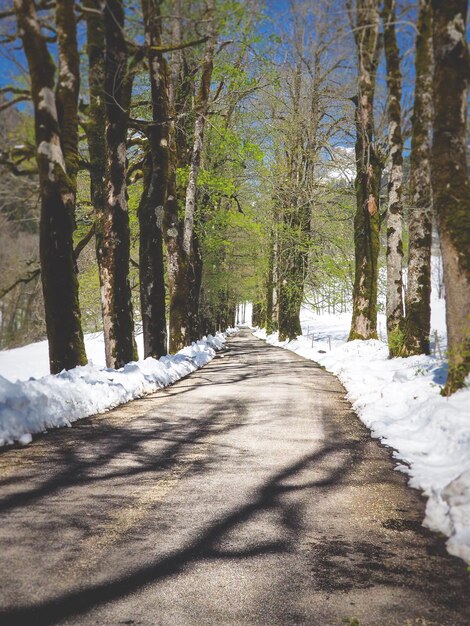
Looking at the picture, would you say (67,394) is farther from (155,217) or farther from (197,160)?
(197,160)

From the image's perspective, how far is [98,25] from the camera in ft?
35.6

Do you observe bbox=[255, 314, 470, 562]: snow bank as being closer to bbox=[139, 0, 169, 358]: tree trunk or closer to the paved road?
the paved road

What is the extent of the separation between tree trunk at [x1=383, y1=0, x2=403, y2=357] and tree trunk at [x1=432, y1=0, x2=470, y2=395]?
5668 millimetres

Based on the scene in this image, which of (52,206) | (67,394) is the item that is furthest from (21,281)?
(67,394)

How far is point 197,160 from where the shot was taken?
16469 millimetres

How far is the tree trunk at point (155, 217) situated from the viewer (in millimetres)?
12336

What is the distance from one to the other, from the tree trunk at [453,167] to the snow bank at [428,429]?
0.65 m

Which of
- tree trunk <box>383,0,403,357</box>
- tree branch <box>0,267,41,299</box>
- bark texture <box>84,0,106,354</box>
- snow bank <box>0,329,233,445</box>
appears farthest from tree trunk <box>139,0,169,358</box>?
tree trunk <box>383,0,403,357</box>

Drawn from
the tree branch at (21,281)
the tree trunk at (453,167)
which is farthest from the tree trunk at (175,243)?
the tree trunk at (453,167)

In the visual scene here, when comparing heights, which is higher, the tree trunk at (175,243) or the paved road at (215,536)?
the tree trunk at (175,243)

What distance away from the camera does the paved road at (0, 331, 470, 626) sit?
2256 millimetres

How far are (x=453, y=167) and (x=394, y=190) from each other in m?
6.90

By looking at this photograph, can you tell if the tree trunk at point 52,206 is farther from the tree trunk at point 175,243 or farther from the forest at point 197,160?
the tree trunk at point 175,243

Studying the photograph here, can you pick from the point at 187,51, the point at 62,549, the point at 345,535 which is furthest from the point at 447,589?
the point at 187,51
